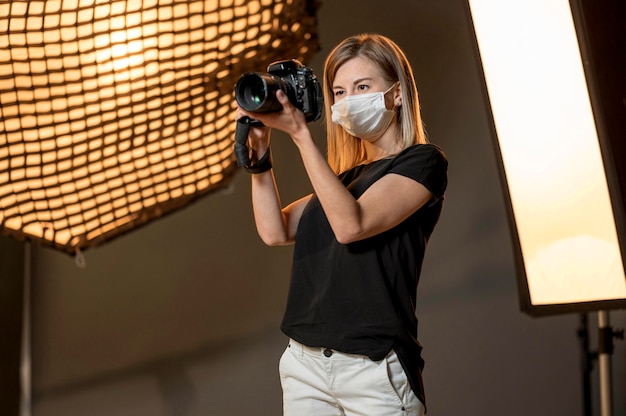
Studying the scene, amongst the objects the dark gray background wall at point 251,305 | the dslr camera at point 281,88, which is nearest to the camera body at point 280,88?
the dslr camera at point 281,88

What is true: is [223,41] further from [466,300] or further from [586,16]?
[466,300]

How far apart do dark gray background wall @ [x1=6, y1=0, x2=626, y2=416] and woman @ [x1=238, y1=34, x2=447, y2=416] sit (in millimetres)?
739

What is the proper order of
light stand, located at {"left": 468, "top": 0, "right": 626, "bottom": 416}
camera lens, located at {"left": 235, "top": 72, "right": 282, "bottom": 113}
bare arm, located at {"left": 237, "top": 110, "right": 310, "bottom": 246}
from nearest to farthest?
1. camera lens, located at {"left": 235, "top": 72, "right": 282, "bottom": 113}
2. light stand, located at {"left": 468, "top": 0, "right": 626, "bottom": 416}
3. bare arm, located at {"left": 237, "top": 110, "right": 310, "bottom": 246}

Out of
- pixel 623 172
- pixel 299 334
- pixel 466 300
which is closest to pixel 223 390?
pixel 466 300

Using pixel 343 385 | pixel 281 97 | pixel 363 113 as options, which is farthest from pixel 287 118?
pixel 343 385

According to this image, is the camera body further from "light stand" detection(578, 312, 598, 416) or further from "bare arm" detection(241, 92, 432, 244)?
"light stand" detection(578, 312, 598, 416)

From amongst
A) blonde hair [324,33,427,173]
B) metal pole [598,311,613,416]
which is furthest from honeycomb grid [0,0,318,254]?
metal pole [598,311,613,416]

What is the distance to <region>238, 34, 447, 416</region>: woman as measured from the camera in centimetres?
100

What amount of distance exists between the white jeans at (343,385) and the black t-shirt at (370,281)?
0.01 metres

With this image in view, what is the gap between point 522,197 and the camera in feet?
4.04

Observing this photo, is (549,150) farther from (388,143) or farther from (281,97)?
(281,97)

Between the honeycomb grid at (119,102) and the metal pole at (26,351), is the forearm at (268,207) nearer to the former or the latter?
the honeycomb grid at (119,102)

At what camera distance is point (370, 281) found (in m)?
1.04

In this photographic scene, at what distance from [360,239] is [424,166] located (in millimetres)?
137
